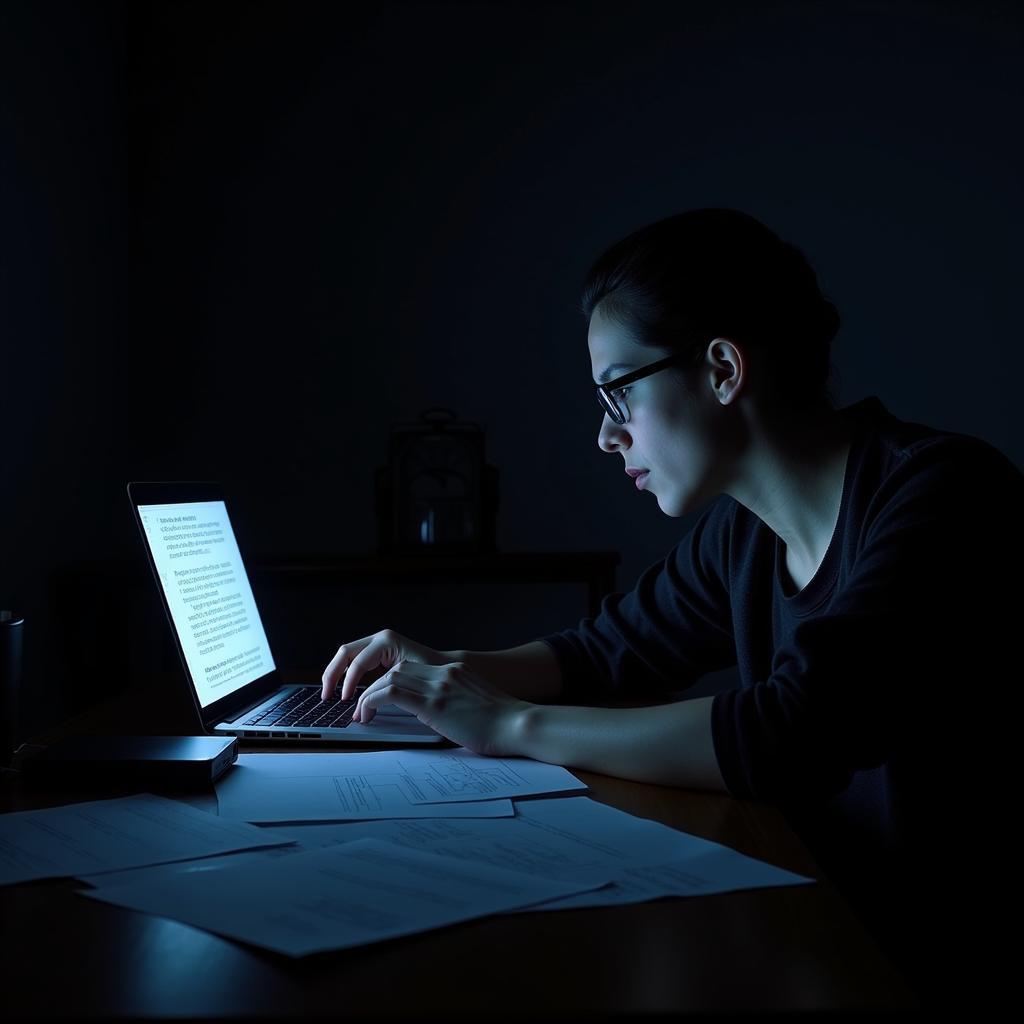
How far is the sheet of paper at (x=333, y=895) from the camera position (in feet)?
2.04

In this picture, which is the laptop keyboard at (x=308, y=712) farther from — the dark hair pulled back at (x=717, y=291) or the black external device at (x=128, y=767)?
the dark hair pulled back at (x=717, y=291)

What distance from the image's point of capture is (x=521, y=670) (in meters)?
1.41

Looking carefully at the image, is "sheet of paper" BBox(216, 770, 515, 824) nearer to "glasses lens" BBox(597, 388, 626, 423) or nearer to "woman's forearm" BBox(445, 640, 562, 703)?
"woman's forearm" BBox(445, 640, 562, 703)

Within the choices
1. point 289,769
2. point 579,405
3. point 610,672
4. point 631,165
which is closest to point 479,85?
point 631,165

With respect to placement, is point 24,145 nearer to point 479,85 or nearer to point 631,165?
point 479,85

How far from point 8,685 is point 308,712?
14.0 inches

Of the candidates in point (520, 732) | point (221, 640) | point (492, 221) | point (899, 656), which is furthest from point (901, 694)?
point (492, 221)

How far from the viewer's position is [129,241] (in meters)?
2.73

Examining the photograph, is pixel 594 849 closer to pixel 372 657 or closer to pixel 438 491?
pixel 372 657

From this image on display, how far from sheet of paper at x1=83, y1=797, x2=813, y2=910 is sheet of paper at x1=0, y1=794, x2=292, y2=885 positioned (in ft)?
0.07

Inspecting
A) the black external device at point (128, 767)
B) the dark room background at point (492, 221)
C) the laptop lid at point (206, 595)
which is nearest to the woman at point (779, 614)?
the laptop lid at point (206, 595)

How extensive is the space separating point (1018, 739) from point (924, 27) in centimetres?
236

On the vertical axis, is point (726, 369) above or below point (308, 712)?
above

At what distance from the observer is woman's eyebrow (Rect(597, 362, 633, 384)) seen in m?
1.28
